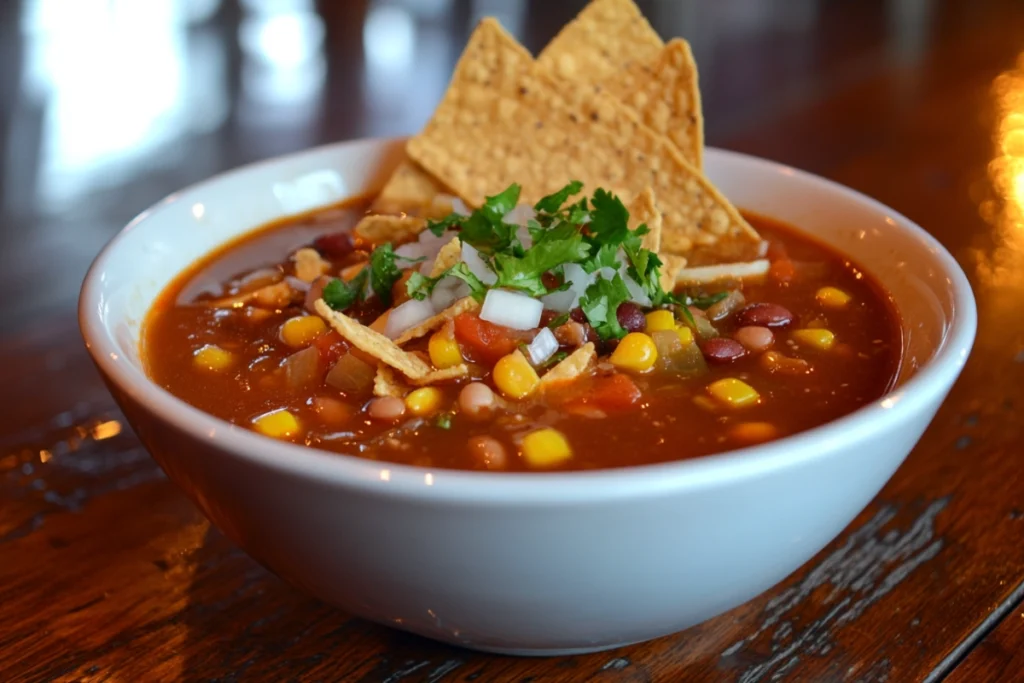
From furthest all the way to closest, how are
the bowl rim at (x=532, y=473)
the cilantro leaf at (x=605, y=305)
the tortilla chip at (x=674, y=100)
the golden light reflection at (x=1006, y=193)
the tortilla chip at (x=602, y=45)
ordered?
1. the golden light reflection at (x=1006, y=193)
2. the tortilla chip at (x=602, y=45)
3. the tortilla chip at (x=674, y=100)
4. the cilantro leaf at (x=605, y=305)
5. the bowl rim at (x=532, y=473)

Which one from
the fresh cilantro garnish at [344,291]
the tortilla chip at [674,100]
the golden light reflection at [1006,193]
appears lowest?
the golden light reflection at [1006,193]

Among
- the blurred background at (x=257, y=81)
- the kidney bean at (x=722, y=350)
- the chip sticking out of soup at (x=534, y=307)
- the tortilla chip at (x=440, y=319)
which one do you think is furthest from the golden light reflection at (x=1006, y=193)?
the tortilla chip at (x=440, y=319)

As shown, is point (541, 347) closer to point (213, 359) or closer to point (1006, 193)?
point (213, 359)

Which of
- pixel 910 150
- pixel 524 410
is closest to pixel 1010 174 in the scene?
pixel 910 150

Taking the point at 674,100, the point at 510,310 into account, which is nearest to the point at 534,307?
the point at 510,310

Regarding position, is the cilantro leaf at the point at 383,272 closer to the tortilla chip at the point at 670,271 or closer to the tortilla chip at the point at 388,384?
the tortilla chip at the point at 388,384

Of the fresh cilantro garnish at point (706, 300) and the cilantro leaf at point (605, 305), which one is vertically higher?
the cilantro leaf at point (605, 305)
